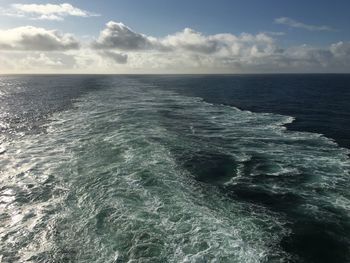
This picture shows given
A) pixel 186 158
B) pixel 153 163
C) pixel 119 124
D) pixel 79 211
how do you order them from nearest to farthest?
pixel 79 211
pixel 153 163
pixel 186 158
pixel 119 124

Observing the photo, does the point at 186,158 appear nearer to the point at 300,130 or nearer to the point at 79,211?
the point at 79,211

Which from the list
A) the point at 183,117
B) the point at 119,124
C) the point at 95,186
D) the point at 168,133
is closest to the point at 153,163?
the point at 95,186

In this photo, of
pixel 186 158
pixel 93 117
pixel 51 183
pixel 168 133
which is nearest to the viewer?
pixel 51 183

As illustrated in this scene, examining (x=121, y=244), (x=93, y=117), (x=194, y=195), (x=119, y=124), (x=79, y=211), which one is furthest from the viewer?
(x=93, y=117)

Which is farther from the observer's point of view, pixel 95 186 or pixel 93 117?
pixel 93 117

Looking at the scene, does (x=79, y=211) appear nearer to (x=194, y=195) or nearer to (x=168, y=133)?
(x=194, y=195)

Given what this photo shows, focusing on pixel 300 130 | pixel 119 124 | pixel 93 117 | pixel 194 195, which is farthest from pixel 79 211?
pixel 300 130
